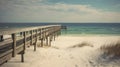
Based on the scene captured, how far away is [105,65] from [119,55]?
1630 millimetres

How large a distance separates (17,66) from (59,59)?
2437mm

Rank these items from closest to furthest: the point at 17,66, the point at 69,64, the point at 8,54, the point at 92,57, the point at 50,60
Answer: the point at 8,54
the point at 17,66
the point at 69,64
the point at 50,60
the point at 92,57

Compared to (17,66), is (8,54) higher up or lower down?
higher up

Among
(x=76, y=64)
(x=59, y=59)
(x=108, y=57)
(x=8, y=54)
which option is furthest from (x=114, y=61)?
(x=8, y=54)

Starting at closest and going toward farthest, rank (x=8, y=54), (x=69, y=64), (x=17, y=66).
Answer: (x=8, y=54)
(x=17, y=66)
(x=69, y=64)

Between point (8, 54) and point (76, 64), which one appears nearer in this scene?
point (8, 54)

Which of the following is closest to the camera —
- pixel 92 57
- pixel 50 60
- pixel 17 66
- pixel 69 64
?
pixel 17 66

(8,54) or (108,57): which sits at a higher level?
(8,54)

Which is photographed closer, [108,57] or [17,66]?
[17,66]

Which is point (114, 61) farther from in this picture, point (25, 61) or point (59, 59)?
point (25, 61)

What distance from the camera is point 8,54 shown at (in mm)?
7566

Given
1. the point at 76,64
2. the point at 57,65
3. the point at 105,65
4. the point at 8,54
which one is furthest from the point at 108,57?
the point at 8,54

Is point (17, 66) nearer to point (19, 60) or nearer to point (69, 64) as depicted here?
point (19, 60)

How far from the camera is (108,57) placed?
10742 mm
